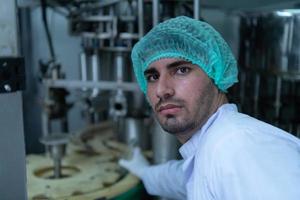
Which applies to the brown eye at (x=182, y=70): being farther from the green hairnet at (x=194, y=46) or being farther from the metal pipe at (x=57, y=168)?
the metal pipe at (x=57, y=168)

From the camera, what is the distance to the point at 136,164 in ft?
4.33

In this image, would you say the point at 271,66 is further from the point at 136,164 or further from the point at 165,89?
the point at 165,89

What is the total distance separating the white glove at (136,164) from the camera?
1295mm

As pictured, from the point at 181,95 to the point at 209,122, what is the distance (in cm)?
9

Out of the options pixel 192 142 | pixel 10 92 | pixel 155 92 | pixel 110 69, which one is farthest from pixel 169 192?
pixel 10 92

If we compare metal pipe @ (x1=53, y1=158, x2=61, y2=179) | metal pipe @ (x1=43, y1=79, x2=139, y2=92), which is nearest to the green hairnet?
metal pipe @ (x1=43, y1=79, x2=139, y2=92)

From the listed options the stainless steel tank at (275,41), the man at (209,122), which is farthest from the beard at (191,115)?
the stainless steel tank at (275,41)

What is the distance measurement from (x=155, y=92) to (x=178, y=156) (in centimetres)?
54

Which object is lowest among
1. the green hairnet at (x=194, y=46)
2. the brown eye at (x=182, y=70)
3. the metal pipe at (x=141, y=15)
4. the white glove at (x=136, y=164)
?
the white glove at (x=136, y=164)

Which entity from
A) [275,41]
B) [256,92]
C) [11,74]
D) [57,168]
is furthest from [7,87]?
[256,92]

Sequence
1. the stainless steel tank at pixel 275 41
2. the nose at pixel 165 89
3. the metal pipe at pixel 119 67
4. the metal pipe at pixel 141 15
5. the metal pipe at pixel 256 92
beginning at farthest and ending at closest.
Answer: the metal pipe at pixel 256 92 < the stainless steel tank at pixel 275 41 < the metal pipe at pixel 119 67 < the metal pipe at pixel 141 15 < the nose at pixel 165 89

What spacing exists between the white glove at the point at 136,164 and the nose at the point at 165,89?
54 centimetres

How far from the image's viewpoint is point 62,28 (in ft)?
7.25

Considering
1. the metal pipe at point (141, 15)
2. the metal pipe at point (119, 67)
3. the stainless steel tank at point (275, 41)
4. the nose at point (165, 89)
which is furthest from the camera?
the stainless steel tank at point (275, 41)
